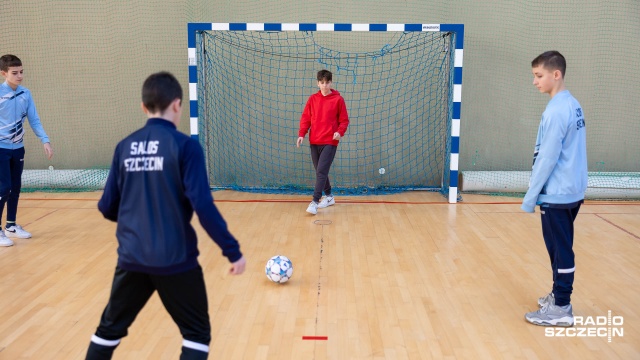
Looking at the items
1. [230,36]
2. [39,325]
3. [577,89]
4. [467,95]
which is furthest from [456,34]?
[39,325]

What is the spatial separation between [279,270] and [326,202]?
3.04m

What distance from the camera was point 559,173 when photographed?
387 centimetres

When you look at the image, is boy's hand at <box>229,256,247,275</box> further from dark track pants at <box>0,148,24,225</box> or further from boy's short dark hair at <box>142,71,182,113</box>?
dark track pants at <box>0,148,24,225</box>

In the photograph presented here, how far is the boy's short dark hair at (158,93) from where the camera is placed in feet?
8.71

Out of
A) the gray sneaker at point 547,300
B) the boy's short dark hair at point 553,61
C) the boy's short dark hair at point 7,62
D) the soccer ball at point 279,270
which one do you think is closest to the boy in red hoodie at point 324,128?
the soccer ball at point 279,270

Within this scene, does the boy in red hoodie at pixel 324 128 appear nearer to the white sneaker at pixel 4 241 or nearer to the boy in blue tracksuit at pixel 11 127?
the boy in blue tracksuit at pixel 11 127

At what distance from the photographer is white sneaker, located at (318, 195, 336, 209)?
768 centimetres

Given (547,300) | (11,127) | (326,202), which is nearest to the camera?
(547,300)

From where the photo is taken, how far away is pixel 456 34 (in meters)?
7.84

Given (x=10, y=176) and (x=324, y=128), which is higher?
(x=324, y=128)

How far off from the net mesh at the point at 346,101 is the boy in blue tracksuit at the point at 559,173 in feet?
15.4

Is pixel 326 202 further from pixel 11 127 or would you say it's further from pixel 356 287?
pixel 11 127

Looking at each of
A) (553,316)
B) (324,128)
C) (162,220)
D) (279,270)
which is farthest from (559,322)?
(324,128)

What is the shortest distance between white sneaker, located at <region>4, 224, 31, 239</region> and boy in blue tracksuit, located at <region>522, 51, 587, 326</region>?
4.81 m
